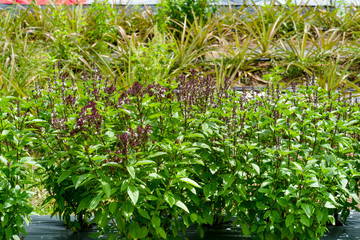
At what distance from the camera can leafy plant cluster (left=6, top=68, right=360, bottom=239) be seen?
257cm

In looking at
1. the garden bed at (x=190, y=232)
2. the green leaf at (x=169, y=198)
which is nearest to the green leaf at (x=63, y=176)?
the green leaf at (x=169, y=198)

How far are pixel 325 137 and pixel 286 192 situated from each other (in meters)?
0.53

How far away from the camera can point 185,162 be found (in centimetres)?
254

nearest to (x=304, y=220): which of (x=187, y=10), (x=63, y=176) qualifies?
(x=63, y=176)

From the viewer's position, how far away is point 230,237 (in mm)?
3383

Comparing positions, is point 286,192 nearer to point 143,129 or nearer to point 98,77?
point 143,129

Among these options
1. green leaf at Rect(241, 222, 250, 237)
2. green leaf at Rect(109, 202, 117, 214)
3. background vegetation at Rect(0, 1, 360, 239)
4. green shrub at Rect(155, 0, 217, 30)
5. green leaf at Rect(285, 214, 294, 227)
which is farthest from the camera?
green shrub at Rect(155, 0, 217, 30)

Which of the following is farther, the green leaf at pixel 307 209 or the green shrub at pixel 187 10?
the green shrub at pixel 187 10

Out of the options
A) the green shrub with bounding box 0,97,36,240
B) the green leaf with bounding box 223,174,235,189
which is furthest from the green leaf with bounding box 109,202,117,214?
the green leaf with bounding box 223,174,235,189

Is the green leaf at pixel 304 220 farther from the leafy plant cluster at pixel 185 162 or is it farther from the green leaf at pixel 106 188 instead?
the green leaf at pixel 106 188

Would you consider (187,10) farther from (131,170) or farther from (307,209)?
(131,170)

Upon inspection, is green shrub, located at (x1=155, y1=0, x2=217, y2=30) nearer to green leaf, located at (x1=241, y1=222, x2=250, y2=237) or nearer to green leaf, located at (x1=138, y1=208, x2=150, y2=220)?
green leaf, located at (x1=241, y1=222, x2=250, y2=237)

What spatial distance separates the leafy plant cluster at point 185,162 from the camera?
2570mm

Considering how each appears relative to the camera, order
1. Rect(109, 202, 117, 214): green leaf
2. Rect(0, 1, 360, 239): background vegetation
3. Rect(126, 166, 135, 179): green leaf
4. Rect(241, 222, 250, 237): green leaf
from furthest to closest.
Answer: Rect(241, 222, 250, 237): green leaf
Rect(0, 1, 360, 239): background vegetation
Rect(109, 202, 117, 214): green leaf
Rect(126, 166, 135, 179): green leaf
